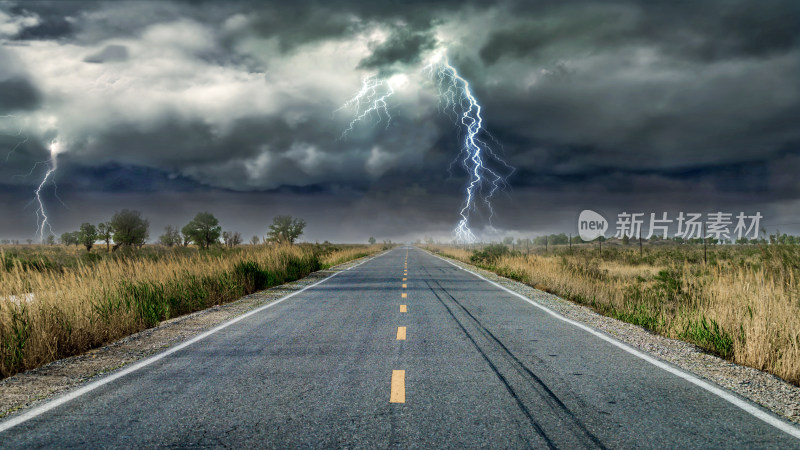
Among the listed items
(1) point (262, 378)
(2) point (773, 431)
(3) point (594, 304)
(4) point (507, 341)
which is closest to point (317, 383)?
(1) point (262, 378)

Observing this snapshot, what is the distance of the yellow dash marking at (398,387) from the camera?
4773 millimetres

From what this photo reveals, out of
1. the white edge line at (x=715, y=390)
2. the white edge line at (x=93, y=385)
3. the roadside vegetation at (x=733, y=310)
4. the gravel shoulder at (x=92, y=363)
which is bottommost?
the gravel shoulder at (x=92, y=363)

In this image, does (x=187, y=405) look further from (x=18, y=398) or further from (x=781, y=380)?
(x=781, y=380)

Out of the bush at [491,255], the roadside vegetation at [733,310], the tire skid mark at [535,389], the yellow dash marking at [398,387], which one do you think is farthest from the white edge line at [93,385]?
the bush at [491,255]

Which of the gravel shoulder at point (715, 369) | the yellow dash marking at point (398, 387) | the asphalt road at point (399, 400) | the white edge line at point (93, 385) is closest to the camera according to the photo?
the asphalt road at point (399, 400)

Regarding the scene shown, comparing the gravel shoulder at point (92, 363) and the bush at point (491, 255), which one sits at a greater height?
the bush at point (491, 255)

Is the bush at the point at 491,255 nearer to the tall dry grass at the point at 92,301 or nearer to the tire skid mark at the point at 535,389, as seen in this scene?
the tall dry grass at the point at 92,301

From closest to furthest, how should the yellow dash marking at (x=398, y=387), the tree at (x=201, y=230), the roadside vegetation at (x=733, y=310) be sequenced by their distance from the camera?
the yellow dash marking at (x=398, y=387)
the roadside vegetation at (x=733, y=310)
the tree at (x=201, y=230)

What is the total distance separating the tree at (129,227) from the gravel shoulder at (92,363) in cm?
6598

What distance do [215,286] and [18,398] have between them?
9748 millimetres

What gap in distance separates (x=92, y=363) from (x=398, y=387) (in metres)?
4.39

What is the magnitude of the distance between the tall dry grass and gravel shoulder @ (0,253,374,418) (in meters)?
0.30

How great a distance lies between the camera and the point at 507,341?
7859mm

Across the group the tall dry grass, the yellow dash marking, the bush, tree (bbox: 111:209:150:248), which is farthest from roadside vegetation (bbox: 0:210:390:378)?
tree (bbox: 111:209:150:248)
